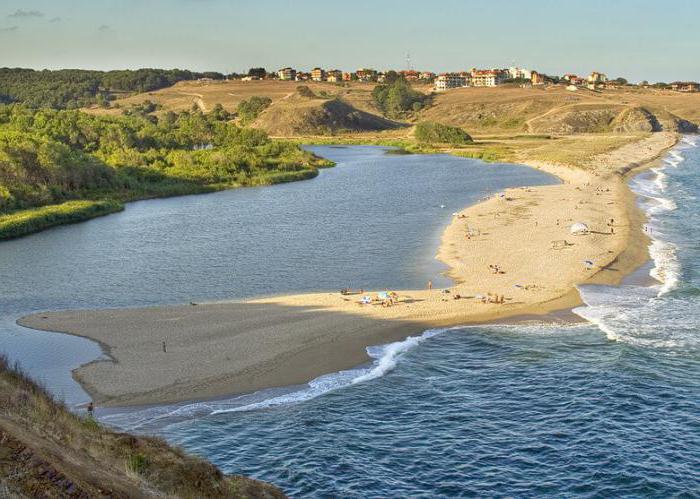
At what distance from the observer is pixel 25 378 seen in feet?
90.9

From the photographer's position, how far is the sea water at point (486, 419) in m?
28.0

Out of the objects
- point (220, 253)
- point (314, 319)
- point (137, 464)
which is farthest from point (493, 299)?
point (137, 464)

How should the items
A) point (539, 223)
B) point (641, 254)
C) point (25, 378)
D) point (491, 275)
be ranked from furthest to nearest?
point (539, 223)
point (641, 254)
point (491, 275)
point (25, 378)

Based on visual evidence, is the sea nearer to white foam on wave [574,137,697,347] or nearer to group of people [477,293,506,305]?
white foam on wave [574,137,697,347]

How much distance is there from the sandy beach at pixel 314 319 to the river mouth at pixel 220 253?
6.18ft

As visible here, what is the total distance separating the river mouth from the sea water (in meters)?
9.32

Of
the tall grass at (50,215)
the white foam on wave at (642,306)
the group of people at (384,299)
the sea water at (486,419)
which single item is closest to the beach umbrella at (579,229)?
the white foam on wave at (642,306)

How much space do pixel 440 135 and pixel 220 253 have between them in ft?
435

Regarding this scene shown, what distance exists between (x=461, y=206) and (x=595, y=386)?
55917 millimetres

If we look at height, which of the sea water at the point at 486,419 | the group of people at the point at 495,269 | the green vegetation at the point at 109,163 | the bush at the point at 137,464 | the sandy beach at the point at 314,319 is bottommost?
the sea water at the point at 486,419

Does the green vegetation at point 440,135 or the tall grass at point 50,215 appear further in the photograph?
the green vegetation at point 440,135

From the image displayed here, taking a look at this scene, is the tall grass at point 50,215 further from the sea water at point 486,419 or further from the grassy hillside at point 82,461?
the grassy hillside at point 82,461

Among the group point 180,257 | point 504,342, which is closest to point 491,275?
point 504,342

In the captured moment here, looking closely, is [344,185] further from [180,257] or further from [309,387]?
[309,387]
